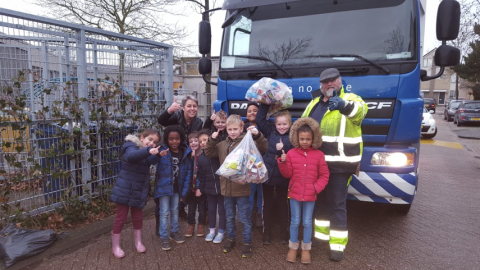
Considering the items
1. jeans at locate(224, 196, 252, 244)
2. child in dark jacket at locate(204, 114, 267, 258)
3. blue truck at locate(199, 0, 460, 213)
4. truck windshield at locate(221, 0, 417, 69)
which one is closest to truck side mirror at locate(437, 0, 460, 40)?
blue truck at locate(199, 0, 460, 213)

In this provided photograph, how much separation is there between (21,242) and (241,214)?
2.20 metres

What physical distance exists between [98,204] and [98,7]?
38.7 feet

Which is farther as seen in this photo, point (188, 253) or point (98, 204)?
point (98, 204)

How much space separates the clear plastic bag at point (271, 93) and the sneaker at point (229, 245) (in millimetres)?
1544

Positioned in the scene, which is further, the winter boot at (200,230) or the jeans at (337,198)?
the winter boot at (200,230)

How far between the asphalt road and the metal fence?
2.79 feet

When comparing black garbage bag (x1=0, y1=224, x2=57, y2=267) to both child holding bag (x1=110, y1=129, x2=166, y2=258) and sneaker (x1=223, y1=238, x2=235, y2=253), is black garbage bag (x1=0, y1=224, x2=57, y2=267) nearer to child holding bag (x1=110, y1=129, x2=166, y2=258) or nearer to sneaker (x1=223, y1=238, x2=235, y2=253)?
child holding bag (x1=110, y1=129, x2=166, y2=258)

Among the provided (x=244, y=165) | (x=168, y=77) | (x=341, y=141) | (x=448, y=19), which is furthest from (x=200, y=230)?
(x=448, y=19)

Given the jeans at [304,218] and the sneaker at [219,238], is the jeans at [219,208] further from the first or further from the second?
the jeans at [304,218]

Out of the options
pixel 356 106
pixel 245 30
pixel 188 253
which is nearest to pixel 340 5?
pixel 245 30

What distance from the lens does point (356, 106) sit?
297 centimetres

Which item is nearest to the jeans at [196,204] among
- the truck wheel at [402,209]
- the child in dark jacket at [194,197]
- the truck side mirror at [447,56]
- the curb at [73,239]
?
the child in dark jacket at [194,197]

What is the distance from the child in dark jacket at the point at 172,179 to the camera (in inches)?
141

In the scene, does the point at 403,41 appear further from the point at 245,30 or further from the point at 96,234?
the point at 96,234
